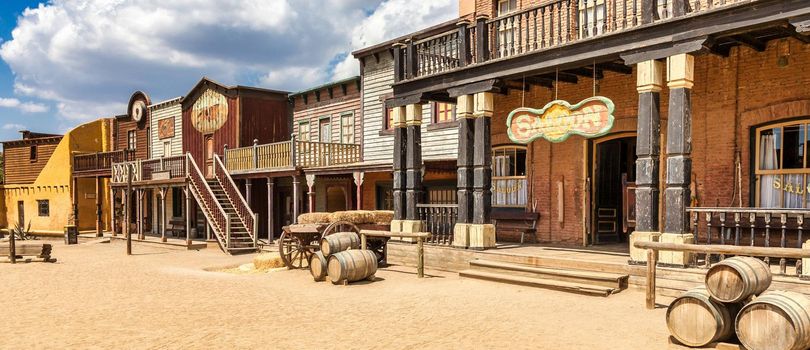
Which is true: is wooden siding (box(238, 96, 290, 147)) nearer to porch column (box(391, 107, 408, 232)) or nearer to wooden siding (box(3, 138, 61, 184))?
porch column (box(391, 107, 408, 232))

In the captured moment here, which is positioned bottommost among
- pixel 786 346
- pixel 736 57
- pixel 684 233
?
pixel 786 346

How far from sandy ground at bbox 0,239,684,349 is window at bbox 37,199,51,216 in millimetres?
24333

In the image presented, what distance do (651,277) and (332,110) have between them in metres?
15.6

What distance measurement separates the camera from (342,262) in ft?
38.2

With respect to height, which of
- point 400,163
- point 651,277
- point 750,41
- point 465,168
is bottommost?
point 651,277

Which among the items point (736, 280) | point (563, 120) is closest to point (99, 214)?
point (563, 120)

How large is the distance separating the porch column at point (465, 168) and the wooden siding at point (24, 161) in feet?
102

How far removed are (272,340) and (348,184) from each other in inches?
555

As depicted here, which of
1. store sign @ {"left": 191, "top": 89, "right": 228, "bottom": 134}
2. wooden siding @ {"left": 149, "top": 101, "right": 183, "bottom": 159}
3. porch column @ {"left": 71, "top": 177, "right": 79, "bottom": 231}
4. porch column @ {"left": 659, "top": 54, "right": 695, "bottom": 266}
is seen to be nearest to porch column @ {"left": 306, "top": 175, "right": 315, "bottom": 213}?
store sign @ {"left": 191, "top": 89, "right": 228, "bottom": 134}

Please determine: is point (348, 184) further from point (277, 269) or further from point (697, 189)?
point (697, 189)

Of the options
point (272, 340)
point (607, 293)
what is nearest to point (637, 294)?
point (607, 293)

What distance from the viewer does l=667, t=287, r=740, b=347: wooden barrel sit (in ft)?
20.9

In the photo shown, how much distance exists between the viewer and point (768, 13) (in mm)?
8102

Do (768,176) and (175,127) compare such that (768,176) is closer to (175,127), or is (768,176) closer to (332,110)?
(332,110)
